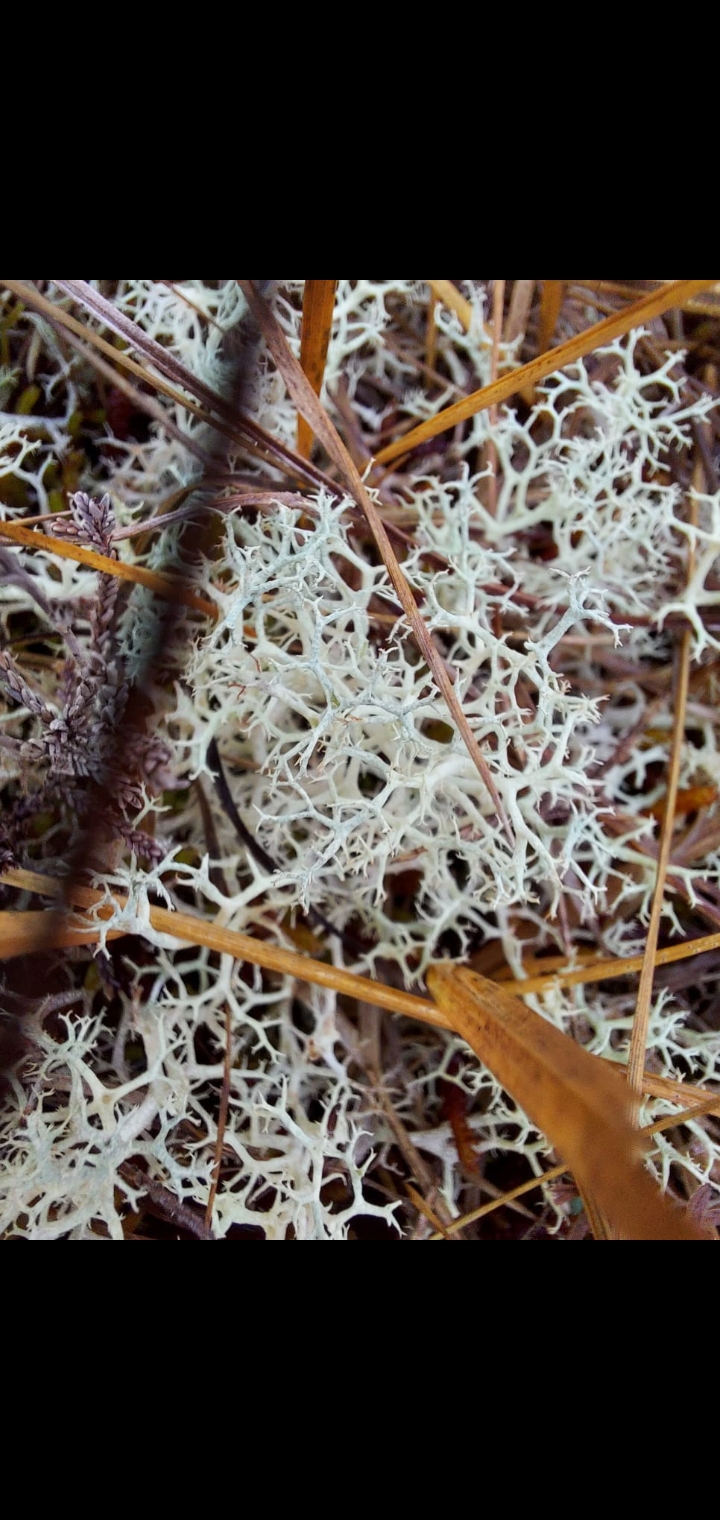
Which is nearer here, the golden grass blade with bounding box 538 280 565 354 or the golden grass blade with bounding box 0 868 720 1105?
the golden grass blade with bounding box 0 868 720 1105

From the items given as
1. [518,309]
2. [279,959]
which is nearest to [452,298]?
[518,309]

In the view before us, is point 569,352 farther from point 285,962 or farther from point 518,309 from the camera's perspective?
point 285,962

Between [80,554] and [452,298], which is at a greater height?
[452,298]

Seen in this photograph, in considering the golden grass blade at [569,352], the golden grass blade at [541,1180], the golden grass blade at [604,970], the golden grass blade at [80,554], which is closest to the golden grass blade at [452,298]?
the golden grass blade at [569,352]

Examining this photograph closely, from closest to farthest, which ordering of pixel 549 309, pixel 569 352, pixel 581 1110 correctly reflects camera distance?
pixel 581 1110 → pixel 569 352 → pixel 549 309

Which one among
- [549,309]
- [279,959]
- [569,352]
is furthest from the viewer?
[549,309]

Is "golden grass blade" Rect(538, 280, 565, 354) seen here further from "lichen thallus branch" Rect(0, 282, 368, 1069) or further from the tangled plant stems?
"lichen thallus branch" Rect(0, 282, 368, 1069)

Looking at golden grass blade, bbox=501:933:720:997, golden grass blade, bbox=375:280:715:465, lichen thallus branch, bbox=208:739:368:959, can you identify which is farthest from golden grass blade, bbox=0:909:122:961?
golden grass blade, bbox=375:280:715:465
